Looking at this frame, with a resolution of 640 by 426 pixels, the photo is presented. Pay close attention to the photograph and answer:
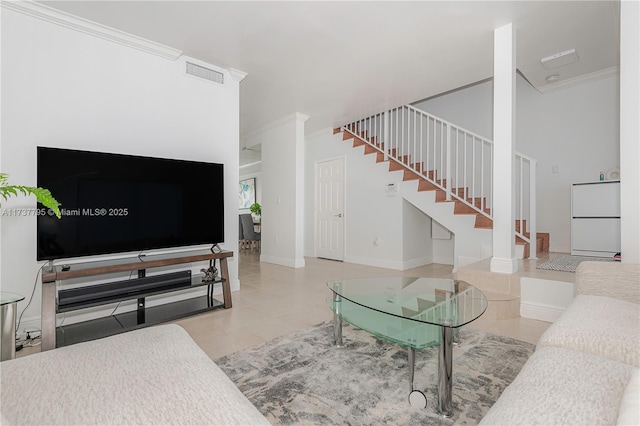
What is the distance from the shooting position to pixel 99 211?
2.42m

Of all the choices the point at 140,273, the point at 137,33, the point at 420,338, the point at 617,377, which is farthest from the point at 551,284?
the point at 137,33

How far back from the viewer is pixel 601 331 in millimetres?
1127

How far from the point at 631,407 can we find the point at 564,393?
20 cm

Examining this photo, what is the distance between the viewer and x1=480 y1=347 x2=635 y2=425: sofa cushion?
71cm

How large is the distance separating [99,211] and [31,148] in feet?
2.31

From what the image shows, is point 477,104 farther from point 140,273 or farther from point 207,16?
point 140,273

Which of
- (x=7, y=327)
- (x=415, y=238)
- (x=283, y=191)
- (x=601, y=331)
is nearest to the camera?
(x=601, y=331)

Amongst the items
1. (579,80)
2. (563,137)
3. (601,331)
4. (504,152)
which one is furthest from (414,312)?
(579,80)

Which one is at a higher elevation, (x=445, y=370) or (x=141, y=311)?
(x=445, y=370)

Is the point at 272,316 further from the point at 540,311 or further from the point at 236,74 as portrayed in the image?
the point at 236,74

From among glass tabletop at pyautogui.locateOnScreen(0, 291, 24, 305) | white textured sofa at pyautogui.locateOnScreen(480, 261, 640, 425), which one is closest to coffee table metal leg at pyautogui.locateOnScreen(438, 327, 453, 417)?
white textured sofa at pyautogui.locateOnScreen(480, 261, 640, 425)

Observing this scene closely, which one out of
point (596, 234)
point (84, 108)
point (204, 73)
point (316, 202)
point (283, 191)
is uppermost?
point (204, 73)

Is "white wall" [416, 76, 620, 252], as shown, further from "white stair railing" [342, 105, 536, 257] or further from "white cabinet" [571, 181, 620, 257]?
"white cabinet" [571, 181, 620, 257]

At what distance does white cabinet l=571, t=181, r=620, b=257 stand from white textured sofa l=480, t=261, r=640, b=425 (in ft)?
8.12
